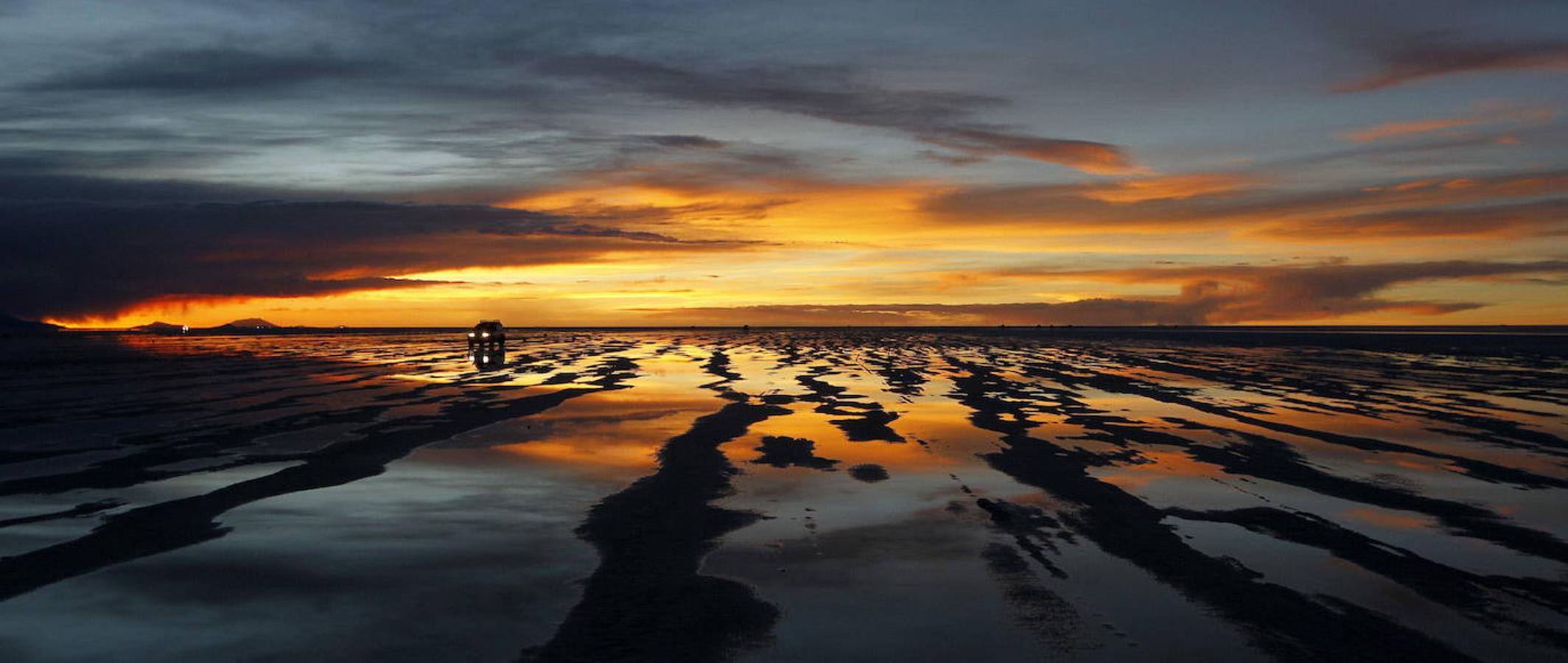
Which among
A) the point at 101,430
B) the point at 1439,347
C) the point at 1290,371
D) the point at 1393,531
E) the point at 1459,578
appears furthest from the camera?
the point at 1439,347

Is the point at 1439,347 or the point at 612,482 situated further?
the point at 1439,347

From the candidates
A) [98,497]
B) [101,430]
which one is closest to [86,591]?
[98,497]

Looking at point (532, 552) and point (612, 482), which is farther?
point (612, 482)

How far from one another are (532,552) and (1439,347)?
92.5 m

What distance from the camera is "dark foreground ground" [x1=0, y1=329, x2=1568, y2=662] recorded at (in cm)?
815

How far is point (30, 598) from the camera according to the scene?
9.23m

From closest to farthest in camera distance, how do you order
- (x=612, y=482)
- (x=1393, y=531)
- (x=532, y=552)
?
(x=532, y=552)
(x=1393, y=531)
(x=612, y=482)

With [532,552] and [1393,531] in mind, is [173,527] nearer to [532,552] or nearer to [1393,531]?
[532,552]

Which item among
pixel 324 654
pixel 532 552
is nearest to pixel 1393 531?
pixel 532 552

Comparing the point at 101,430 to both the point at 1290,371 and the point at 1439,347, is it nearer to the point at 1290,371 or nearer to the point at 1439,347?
the point at 1290,371

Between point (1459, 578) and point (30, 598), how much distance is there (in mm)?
13208

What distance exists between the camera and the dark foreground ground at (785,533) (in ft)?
26.7

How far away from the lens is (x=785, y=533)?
39.9ft

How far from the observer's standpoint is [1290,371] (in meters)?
46.7
